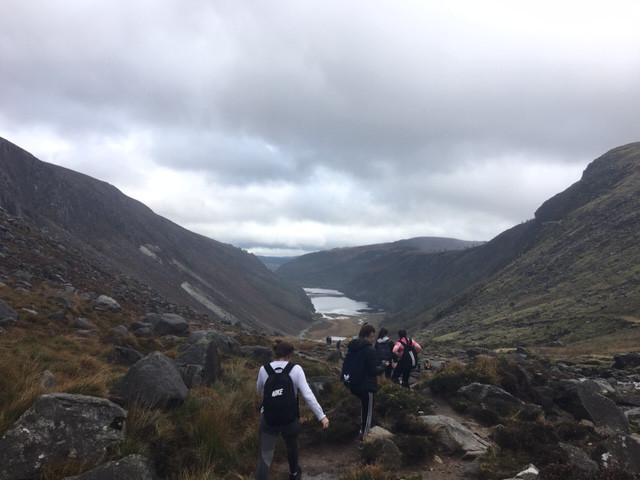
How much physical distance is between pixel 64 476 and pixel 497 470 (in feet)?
25.9

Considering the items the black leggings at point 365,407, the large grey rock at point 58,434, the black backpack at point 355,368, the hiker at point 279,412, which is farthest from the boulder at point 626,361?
the large grey rock at point 58,434

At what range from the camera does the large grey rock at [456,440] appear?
9.41 m

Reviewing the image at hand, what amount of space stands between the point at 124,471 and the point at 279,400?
8.20 ft

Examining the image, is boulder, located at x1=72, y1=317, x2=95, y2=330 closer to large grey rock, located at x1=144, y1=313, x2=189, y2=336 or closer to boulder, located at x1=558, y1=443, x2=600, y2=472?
large grey rock, located at x1=144, y1=313, x2=189, y2=336

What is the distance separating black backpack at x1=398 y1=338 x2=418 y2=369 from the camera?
1443 cm

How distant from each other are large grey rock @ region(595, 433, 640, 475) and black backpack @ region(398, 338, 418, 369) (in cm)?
664

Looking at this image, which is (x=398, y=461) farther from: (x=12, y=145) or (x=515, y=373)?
(x=12, y=145)

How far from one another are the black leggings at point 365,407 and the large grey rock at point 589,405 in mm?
7658

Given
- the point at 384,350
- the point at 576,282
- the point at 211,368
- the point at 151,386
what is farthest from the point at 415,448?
the point at 576,282

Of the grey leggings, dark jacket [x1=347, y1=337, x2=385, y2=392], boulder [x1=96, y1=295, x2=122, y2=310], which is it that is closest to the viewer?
the grey leggings

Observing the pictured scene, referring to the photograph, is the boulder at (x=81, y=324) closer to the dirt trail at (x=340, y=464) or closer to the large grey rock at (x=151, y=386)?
the large grey rock at (x=151, y=386)

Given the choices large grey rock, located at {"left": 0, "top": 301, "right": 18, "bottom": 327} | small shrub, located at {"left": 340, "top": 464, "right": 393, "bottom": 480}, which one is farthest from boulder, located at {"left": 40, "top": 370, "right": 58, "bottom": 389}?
large grey rock, located at {"left": 0, "top": 301, "right": 18, "bottom": 327}

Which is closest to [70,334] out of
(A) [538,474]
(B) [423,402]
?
(B) [423,402]

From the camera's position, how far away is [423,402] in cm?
1233
